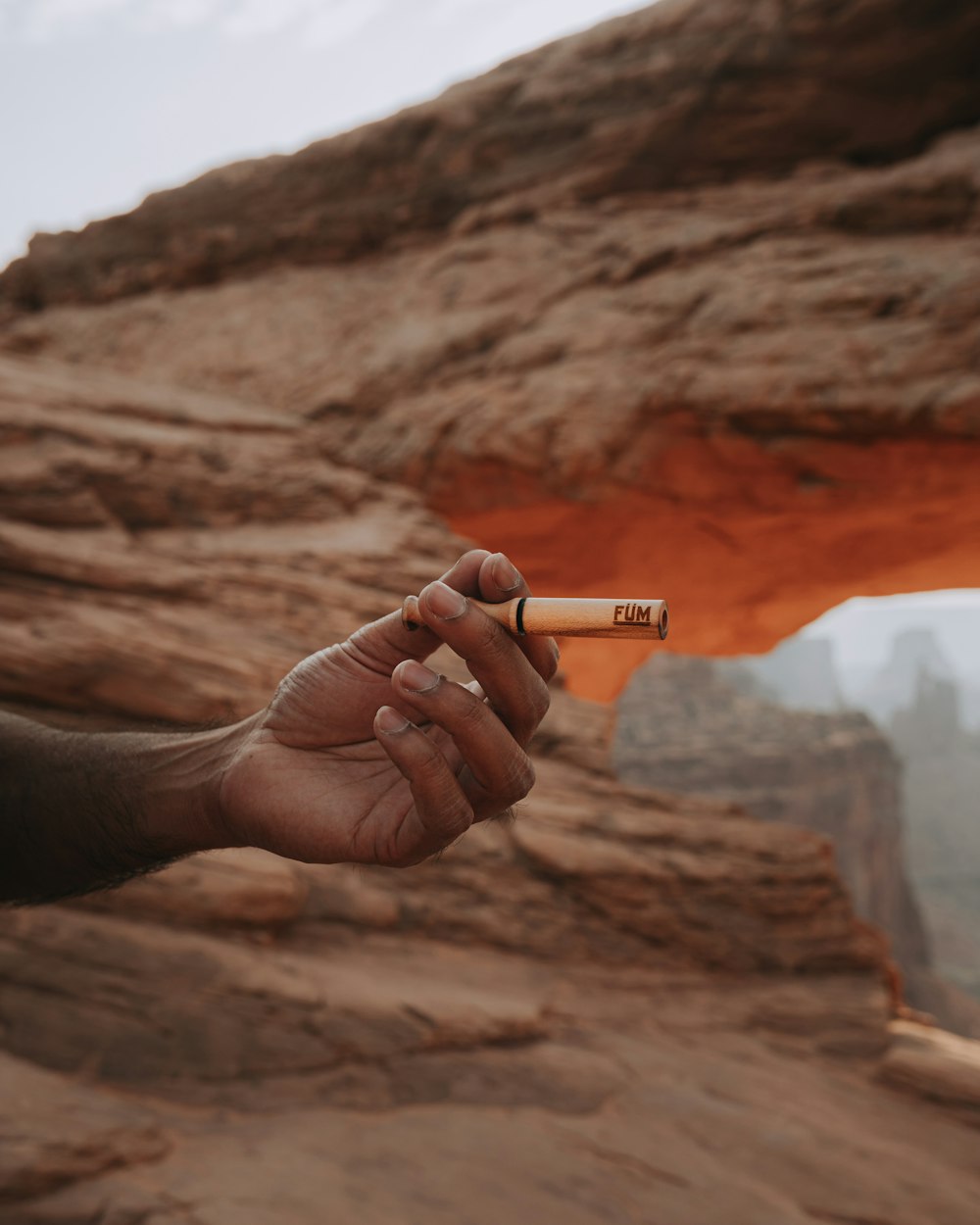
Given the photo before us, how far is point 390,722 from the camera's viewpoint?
64.2 inches

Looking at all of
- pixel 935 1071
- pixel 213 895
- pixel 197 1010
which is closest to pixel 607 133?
pixel 213 895

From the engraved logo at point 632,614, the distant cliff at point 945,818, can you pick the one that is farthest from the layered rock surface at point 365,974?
the distant cliff at point 945,818

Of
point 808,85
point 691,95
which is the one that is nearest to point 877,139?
point 808,85

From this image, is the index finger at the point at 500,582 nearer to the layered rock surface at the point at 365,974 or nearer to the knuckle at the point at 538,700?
the knuckle at the point at 538,700

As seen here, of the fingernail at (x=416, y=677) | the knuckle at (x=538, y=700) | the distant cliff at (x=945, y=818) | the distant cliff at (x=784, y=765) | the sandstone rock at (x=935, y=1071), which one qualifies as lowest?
the distant cliff at (x=945, y=818)

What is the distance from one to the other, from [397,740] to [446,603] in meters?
0.29

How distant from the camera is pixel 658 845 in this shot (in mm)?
5453

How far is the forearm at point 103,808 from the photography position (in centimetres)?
199

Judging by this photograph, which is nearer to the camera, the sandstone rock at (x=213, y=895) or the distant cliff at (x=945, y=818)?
the sandstone rock at (x=213, y=895)

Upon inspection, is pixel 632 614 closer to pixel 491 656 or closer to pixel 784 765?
pixel 491 656

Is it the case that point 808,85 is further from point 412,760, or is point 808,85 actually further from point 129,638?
point 412,760

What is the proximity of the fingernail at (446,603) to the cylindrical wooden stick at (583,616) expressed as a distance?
4 cm

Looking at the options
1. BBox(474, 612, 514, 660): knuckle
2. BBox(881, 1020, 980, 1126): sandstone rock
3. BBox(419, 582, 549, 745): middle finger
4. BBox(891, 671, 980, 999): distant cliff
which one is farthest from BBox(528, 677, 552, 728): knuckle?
BBox(891, 671, 980, 999): distant cliff

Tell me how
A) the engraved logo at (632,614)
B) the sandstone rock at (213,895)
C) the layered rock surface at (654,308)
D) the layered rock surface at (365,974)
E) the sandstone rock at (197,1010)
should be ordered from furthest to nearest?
the layered rock surface at (654,308), the sandstone rock at (213,895), the sandstone rock at (197,1010), the layered rock surface at (365,974), the engraved logo at (632,614)
